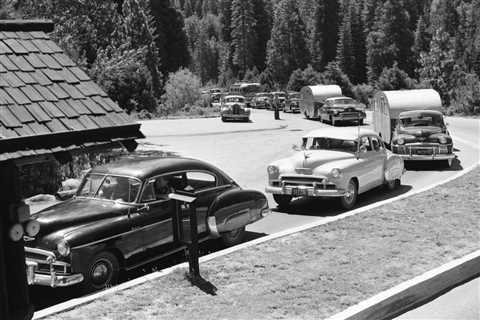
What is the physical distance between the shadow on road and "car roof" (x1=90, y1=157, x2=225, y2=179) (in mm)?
3547

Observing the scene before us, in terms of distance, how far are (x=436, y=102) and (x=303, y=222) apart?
12.2 m

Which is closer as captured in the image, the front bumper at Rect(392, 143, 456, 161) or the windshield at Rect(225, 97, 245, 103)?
the front bumper at Rect(392, 143, 456, 161)

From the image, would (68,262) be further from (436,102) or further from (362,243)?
(436,102)

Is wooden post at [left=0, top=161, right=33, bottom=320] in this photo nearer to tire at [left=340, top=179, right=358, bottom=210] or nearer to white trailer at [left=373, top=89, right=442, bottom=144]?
tire at [left=340, top=179, right=358, bottom=210]

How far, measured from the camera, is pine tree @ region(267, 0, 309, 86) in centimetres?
9962

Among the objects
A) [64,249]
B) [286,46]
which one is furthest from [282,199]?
[286,46]

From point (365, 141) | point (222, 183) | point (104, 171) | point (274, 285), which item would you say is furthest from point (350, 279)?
point (365, 141)

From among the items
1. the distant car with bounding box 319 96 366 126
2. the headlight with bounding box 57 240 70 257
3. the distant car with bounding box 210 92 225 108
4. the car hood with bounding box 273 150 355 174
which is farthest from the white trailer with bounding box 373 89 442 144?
the distant car with bounding box 210 92 225 108

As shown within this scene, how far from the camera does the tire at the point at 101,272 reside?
26.8 feet

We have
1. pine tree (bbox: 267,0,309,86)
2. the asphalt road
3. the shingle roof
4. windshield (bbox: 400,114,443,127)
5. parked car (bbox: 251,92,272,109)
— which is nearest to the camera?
the shingle roof

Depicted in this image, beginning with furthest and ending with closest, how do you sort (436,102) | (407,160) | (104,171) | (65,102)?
(436,102) < (407,160) < (104,171) < (65,102)

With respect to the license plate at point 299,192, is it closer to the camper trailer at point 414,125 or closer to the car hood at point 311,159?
the car hood at point 311,159

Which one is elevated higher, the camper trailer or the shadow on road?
the camper trailer

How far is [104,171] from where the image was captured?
9.76 meters
